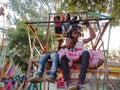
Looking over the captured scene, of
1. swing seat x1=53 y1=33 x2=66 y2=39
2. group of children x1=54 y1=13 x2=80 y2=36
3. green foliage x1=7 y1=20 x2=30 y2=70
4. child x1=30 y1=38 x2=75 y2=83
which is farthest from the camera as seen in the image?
green foliage x1=7 y1=20 x2=30 y2=70

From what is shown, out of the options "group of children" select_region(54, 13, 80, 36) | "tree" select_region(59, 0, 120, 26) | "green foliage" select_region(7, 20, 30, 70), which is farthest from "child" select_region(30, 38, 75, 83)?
"green foliage" select_region(7, 20, 30, 70)

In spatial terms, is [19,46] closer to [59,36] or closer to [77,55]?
[59,36]

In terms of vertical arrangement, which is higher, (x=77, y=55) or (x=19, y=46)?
(x=77, y=55)

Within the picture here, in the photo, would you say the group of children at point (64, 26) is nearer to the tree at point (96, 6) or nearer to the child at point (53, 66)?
the child at point (53, 66)

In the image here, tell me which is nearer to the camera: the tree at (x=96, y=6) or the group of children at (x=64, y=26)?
the group of children at (x=64, y=26)

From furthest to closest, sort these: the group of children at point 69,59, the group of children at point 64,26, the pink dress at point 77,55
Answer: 1. the group of children at point 64,26
2. the pink dress at point 77,55
3. the group of children at point 69,59

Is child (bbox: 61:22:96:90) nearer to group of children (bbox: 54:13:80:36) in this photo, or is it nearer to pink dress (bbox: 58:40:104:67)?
pink dress (bbox: 58:40:104:67)

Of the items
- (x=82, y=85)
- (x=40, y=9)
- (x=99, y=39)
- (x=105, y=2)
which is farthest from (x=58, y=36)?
(x=40, y=9)

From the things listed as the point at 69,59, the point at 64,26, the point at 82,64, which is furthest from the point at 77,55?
the point at 64,26

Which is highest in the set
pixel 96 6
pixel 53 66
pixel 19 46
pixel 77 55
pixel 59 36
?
pixel 96 6

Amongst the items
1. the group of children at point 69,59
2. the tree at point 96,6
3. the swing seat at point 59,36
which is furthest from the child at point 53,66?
the tree at point 96,6

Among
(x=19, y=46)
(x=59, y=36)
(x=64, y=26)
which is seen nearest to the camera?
(x=64, y=26)

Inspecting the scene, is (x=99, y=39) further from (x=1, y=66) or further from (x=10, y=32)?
(x=10, y=32)

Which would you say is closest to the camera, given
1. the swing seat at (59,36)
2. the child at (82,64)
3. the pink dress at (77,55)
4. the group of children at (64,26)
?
the child at (82,64)
